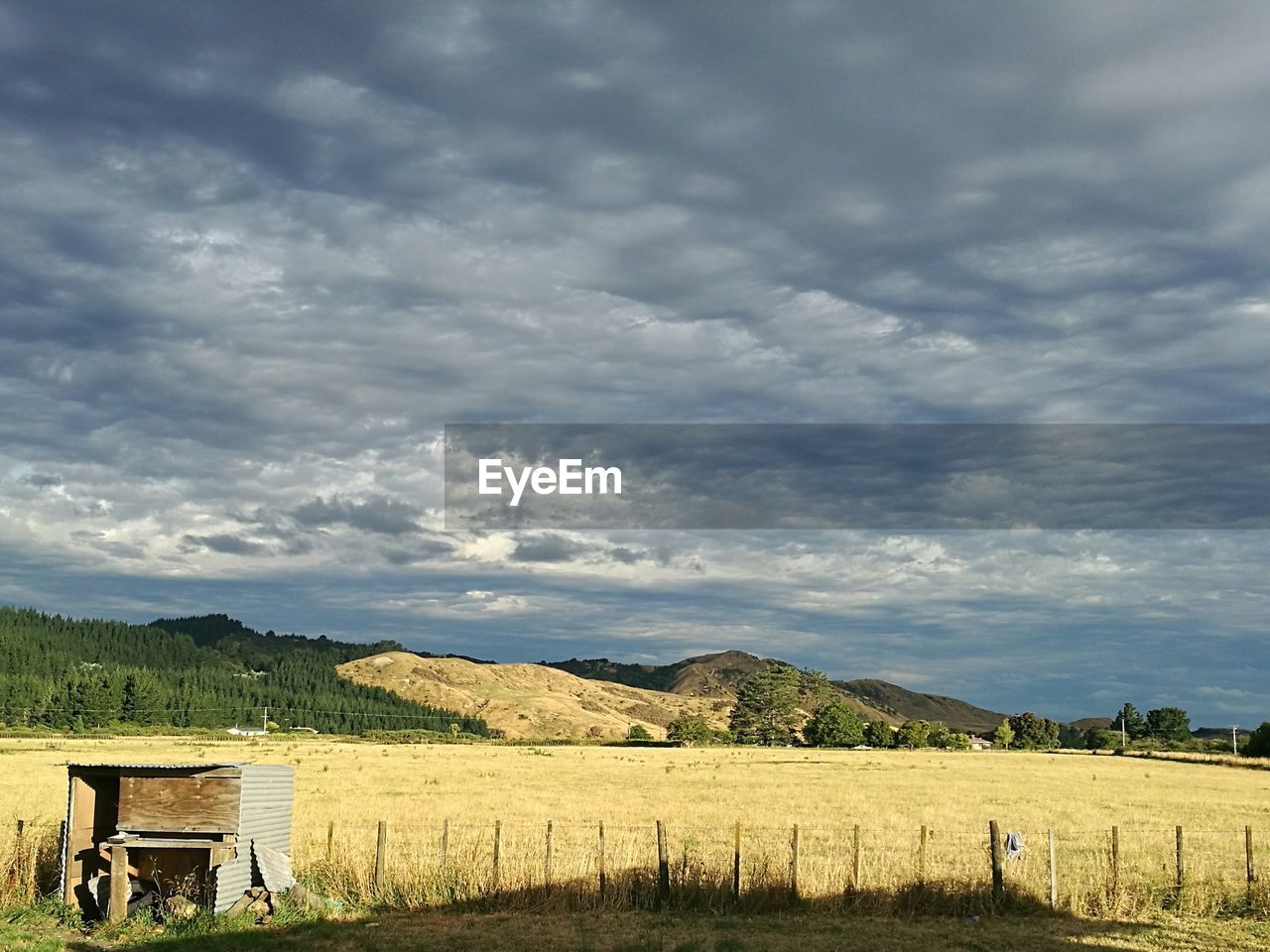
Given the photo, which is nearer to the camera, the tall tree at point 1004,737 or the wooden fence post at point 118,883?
the wooden fence post at point 118,883

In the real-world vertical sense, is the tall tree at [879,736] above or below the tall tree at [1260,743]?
below

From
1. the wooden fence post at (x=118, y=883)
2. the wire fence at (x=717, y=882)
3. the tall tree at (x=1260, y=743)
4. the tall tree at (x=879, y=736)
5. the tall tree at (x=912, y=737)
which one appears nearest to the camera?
the wooden fence post at (x=118, y=883)

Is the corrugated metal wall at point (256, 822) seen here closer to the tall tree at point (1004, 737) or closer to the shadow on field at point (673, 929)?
the shadow on field at point (673, 929)

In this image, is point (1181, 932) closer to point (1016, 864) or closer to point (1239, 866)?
point (1016, 864)

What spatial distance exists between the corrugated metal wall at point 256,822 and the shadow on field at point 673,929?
0.95 meters

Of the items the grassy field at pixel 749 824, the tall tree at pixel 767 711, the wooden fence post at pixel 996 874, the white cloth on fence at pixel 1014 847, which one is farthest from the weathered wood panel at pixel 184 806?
the tall tree at pixel 767 711

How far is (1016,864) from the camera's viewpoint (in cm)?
2652

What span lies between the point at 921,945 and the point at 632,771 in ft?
196

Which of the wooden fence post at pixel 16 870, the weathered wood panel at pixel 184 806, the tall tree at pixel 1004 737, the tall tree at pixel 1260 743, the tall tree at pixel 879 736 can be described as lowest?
the tall tree at pixel 1004 737

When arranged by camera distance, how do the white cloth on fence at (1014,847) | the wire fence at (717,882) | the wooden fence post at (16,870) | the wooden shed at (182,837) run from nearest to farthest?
the wooden shed at (182,837)
the wire fence at (717,882)
the wooden fence post at (16,870)
the white cloth on fence at (1014,847)

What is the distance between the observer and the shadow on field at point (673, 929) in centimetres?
2031

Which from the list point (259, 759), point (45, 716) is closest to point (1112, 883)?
point (259, 759)

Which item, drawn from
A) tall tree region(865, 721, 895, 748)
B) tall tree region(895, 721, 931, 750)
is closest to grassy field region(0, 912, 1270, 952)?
tall tree region(895, 721, 931, 750)

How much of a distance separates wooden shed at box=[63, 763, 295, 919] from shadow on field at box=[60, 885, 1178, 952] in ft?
4.86
